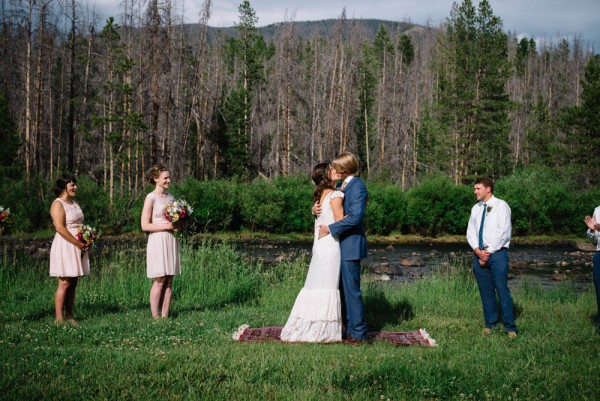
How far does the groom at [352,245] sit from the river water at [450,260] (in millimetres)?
7915

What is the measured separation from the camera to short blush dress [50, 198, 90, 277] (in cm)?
795

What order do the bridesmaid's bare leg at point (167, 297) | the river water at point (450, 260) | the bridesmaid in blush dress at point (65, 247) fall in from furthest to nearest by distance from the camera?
the river water at point (450, 260)
the bridesmaid's bare leg at point (167, 297)
the bridesmaid in blush dress at point (65, 247)

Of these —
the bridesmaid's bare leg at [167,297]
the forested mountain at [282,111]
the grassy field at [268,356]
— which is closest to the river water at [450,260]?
the grassy field at [268,356]

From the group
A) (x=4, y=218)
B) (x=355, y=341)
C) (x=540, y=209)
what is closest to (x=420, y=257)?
(x=540, y=209)

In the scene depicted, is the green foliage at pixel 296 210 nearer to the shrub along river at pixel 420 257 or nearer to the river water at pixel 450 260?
the shrub along river at pixel 420 257

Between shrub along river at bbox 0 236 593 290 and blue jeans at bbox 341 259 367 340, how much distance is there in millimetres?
8913

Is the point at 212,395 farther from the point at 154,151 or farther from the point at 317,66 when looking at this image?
the point at 317,66

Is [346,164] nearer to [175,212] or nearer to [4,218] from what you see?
[175,212]

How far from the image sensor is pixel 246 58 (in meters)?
49.9

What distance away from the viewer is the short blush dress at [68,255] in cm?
795

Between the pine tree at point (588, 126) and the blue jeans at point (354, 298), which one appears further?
the pine tree at point (588, 126)

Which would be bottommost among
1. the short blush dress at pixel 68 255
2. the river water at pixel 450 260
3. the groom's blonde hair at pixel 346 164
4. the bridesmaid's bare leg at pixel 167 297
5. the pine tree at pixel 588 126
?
the river water at pixel 450 260

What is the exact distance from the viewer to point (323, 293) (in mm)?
7277

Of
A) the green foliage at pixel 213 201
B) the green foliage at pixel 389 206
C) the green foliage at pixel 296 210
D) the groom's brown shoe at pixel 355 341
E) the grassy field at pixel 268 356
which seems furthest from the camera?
the green foliage at pixel 296 210
